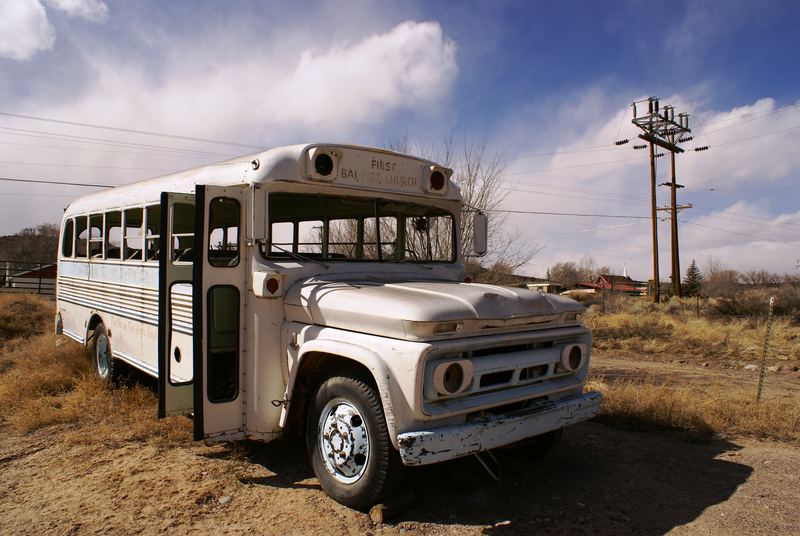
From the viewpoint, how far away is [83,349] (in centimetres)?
830

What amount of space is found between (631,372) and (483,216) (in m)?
6.24

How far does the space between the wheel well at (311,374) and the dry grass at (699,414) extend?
10.9ft

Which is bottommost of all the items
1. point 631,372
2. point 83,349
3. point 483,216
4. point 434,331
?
point 631,372

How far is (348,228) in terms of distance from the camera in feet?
16.3

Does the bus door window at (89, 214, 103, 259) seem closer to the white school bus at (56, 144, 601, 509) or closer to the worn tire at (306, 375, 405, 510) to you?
the white school bus at (56, 144, 601, 509)

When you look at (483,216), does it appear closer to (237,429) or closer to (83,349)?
(237,429)

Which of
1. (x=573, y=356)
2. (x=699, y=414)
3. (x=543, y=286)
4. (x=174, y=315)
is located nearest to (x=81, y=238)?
(x=174, y=315)

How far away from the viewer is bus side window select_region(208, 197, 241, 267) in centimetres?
411

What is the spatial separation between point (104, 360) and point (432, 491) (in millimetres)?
5040

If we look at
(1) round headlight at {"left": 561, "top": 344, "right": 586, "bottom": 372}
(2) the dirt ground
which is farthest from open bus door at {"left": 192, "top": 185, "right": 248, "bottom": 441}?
(1) round headlight at {"left": 561, "top": 344, "right": 586, "bottom": 372}

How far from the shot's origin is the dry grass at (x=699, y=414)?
17.5 ft

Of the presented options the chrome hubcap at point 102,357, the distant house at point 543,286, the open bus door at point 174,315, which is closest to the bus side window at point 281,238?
the open bus door at point 174,315

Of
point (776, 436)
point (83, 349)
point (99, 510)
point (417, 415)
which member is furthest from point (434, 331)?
point (83, 349)

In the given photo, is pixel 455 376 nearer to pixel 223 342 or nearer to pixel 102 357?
pixel 223 342
